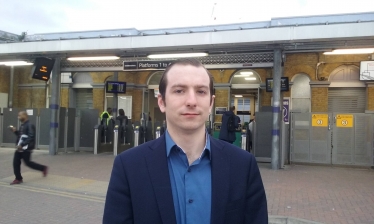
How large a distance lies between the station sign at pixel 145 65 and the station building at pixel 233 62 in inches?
1.5

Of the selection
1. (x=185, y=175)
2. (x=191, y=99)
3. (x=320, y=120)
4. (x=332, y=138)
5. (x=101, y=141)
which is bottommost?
(x=101, y=141)

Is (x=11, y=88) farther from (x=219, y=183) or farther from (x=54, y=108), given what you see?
(x=219, y=183)

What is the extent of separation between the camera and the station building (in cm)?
1088

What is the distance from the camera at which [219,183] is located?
1.74 m

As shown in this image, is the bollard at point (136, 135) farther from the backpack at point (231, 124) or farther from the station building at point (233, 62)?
the backpack at point (231, 124)

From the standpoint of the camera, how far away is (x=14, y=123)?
57.3 feet

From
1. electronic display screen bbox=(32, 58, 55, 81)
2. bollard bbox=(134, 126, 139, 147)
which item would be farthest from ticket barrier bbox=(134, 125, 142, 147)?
electronic display screen bbox=(32, 58, 55, 81)

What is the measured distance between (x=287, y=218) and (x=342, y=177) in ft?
17.7

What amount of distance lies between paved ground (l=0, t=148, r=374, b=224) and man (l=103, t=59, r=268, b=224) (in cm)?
473

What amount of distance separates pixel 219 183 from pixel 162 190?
283 mm

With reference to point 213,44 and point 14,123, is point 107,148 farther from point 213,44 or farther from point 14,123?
point 213,44

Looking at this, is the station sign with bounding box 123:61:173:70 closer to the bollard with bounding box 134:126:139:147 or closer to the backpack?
the bollard with bounding box 134:126:139:147

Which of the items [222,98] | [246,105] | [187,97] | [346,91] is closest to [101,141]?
[222,98]

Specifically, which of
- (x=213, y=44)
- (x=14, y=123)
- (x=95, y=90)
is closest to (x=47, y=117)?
(x=14, y=123)
